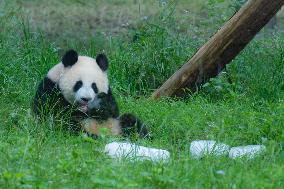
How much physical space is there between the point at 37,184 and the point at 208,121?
8.73 ft

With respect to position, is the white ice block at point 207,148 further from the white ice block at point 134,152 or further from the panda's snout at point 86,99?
the panda's snout at point 86,99

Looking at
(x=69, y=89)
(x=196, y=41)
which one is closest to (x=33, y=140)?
(x=69, y=89)

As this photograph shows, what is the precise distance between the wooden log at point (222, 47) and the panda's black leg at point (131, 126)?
4.49 ft

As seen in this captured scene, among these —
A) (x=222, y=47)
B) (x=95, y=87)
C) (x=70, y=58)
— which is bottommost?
(x=95, y=87)

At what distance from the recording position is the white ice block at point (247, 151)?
17.7 feet

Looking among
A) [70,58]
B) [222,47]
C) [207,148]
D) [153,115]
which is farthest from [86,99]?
[222,47]

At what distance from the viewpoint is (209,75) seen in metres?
7.94

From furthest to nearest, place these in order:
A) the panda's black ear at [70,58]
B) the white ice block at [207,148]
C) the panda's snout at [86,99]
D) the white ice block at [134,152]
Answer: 1. the panda's black ear at [70,58]
2. the panda's snout at [86,99]
3. the white ice block at [207,148]
4. the white ice block at [134,152]

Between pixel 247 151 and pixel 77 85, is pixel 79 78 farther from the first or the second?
pixel 247 151

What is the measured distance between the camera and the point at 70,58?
21.3 feet

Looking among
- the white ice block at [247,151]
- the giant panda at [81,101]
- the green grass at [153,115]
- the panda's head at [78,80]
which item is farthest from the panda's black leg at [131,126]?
the white ice block at [247,151]

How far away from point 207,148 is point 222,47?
2450 mm

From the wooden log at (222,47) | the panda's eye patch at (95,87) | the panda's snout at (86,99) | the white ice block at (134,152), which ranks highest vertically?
the wooden log at (222,47)

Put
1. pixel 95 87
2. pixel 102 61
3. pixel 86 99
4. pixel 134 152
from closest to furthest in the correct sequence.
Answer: pixel 134 152, pixel 86 99, pixel 95 87, pixel 102 61
